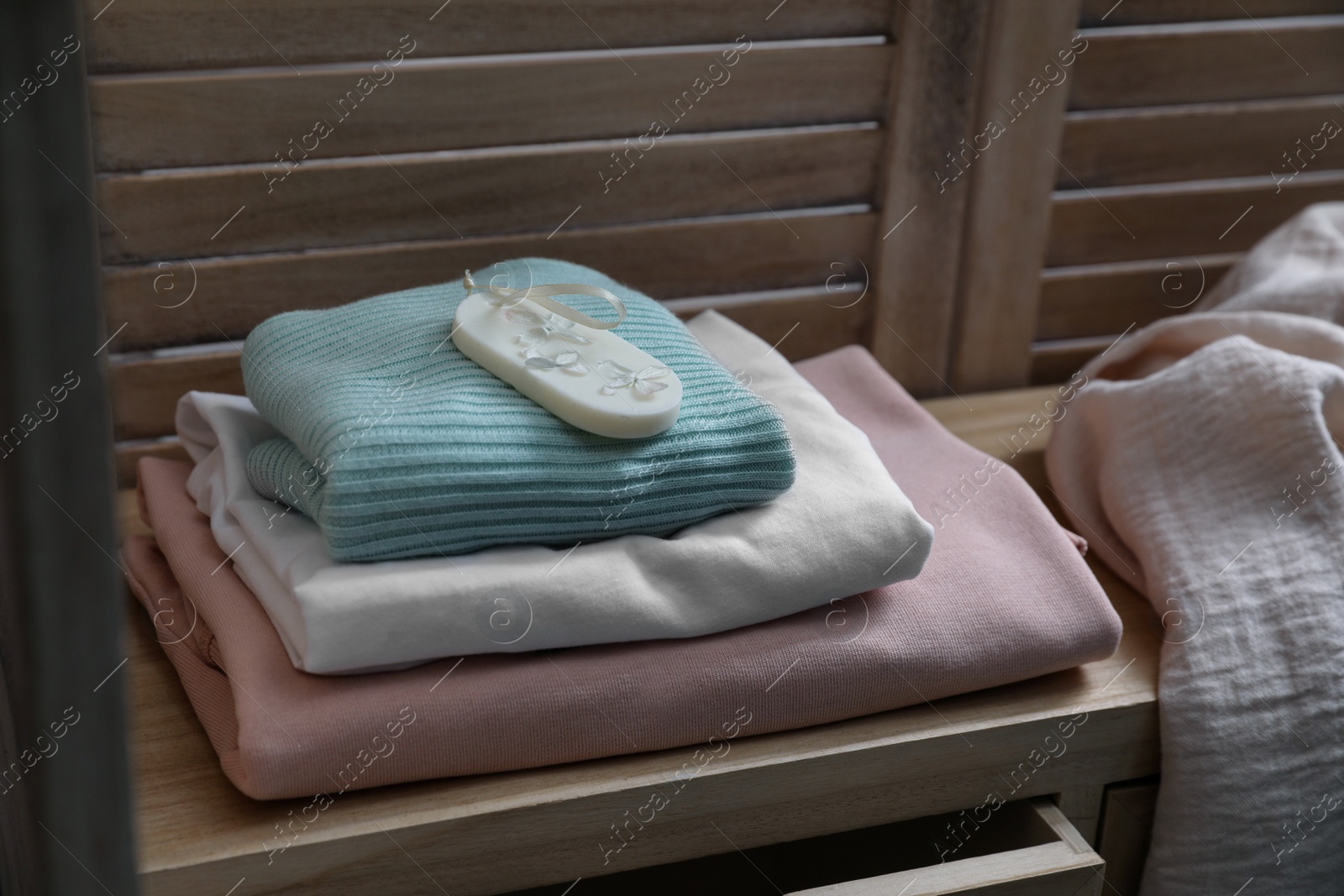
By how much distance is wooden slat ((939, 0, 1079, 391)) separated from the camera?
3.47 ft

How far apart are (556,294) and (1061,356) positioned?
63 cm

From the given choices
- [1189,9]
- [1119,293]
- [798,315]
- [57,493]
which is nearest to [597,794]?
[57,493]

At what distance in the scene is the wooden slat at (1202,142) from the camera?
3.75 feet

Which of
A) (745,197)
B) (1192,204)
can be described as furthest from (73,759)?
(1192,204)

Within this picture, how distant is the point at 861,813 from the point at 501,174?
1.85ft

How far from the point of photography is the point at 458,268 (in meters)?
0.99

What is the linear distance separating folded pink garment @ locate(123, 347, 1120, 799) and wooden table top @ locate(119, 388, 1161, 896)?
17 millimetres

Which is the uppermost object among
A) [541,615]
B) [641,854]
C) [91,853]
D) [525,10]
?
[525,10]

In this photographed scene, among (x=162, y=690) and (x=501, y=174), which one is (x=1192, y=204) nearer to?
(x=501, y=174)

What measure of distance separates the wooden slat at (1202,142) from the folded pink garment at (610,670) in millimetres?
453

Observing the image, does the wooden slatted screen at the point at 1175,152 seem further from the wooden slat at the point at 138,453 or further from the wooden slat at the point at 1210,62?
the wooden slat at the point at 138,453

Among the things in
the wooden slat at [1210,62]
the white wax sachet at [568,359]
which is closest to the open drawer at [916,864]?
the white wax sachet at [568,359]

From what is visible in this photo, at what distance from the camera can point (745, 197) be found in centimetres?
106

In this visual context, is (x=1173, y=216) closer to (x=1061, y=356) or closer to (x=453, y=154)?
(x=1061, y=356)
